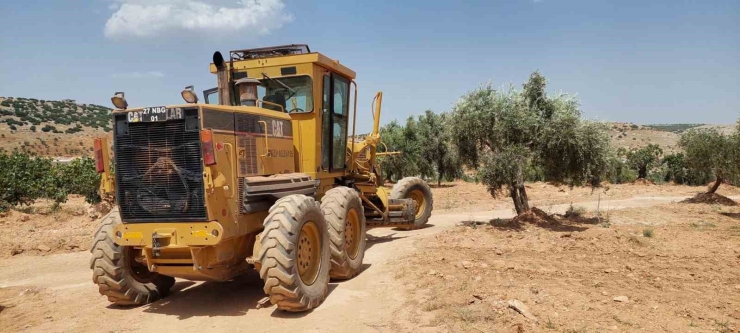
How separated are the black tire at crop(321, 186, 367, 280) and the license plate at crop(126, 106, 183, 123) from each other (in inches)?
96.2

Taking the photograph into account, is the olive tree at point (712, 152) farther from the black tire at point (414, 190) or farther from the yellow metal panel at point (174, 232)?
the yellow metal panel at point (174, 232)

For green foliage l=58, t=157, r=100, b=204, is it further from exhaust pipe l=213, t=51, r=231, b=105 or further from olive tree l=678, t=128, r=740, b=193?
olive tree l=678, t=128, r=740, b=193

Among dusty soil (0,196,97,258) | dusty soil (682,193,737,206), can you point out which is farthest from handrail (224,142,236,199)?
dusty soil (682,193,737,206)

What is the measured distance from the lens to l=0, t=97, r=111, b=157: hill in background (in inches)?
1977

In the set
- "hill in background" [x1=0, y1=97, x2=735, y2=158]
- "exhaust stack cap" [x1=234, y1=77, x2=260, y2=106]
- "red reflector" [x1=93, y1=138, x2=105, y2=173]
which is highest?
"hill in background" [x1=0, y1=97, x2=735, y2=158]

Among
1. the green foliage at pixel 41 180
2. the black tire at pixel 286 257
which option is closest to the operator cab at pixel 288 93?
the black tire at pixel 286 257

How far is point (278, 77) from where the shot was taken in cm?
770

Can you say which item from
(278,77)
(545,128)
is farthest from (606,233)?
(278,77)

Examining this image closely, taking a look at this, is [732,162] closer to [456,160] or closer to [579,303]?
[456,160]

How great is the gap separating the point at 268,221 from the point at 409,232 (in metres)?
6.98

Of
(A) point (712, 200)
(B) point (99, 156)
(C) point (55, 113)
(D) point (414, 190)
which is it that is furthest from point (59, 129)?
(A) point (712, 200)

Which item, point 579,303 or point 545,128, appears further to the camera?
point 545,128

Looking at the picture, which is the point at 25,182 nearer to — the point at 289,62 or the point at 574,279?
the point at 289,62

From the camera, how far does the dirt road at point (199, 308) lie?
213 inches
